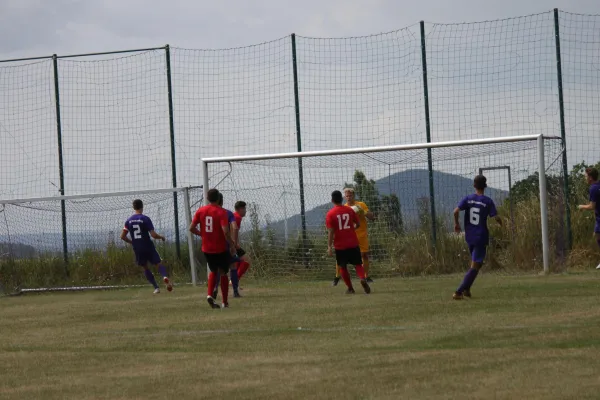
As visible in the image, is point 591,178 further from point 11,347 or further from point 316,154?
point 11,347

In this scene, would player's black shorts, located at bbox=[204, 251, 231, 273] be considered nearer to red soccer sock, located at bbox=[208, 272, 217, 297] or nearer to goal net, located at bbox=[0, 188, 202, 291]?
red soccer sock, located at bbox=[208, 272, 217, 297]

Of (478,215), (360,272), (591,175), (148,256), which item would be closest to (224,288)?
(360,272)

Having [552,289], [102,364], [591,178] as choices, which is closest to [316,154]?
[591,178]

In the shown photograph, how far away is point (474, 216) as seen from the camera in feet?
52.1

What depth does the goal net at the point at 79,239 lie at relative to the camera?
24.8m

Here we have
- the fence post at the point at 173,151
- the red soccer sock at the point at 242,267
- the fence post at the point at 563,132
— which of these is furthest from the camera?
the fence post at the point at 173,151

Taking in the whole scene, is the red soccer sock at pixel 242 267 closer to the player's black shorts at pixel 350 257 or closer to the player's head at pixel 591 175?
the player's black shorts at pixel 350 257

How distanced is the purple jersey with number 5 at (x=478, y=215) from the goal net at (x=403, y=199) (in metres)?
5.53

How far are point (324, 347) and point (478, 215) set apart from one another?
17.6ft

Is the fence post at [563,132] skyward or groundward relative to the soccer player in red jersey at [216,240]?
skyward

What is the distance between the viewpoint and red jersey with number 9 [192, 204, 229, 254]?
666 inches

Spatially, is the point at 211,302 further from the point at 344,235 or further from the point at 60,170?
the point at 60,170

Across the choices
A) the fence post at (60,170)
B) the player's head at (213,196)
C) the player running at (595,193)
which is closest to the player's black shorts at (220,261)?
the player's head at (213,196)

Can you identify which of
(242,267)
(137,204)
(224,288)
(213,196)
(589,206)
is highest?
(137,204)
